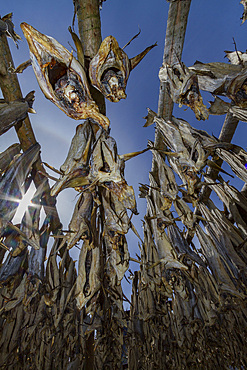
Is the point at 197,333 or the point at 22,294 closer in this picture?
the point at 22,294

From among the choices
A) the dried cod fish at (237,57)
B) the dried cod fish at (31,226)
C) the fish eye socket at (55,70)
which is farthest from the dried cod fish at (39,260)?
the dried cod fish at (237,57)

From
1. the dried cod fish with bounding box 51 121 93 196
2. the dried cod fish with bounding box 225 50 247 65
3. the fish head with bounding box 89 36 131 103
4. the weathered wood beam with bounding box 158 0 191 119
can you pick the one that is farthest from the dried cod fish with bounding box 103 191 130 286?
the dried cod fish with bounding box 225 50 247 65

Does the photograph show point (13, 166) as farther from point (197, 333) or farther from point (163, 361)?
point (163, 361)

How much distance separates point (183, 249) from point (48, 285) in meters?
3.23

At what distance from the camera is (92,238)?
3.17m

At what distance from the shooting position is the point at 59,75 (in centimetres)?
203

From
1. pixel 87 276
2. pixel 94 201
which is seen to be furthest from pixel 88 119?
pixel 87 276

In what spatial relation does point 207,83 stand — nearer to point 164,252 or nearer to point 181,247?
point 164,252

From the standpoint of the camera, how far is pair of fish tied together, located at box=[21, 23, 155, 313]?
190cm

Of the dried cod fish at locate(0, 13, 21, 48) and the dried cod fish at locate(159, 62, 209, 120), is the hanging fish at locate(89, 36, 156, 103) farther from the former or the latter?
the dried cod fish at locate(0, 13, 21, 48)

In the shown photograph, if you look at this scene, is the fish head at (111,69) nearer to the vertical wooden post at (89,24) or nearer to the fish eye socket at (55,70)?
the fish eye socket at (55,70)

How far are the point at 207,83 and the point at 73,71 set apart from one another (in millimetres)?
1660

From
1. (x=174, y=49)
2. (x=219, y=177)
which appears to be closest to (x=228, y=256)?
(x=219, y=177)

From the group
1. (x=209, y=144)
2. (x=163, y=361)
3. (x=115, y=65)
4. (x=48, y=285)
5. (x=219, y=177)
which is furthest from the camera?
(x=163, y=361)
